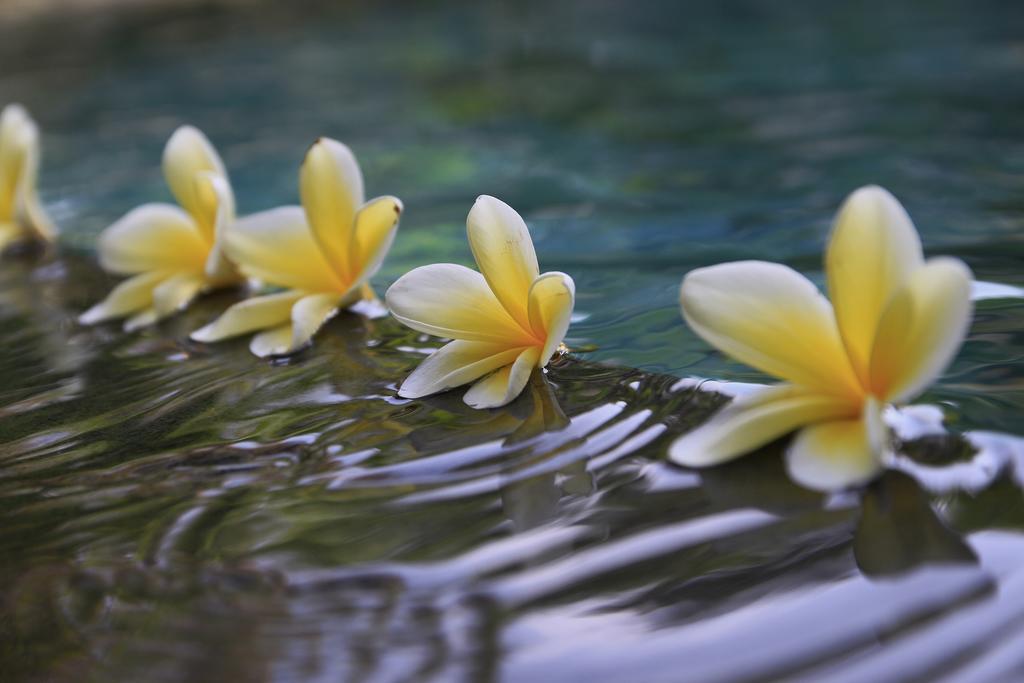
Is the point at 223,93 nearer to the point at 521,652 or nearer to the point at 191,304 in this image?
the point at 191,304

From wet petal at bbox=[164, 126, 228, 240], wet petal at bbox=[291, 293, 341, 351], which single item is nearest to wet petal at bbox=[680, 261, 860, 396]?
wet petal at bbox=[291, 293, 341, 351]

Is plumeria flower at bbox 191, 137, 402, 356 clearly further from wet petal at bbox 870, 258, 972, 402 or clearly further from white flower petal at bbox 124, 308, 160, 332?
wet petal at bbox 870, 258, 972, 402

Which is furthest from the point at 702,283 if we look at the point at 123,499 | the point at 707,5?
the point at 707,5

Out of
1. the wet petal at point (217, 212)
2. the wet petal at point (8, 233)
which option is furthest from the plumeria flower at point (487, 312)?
the wet petal at point (8, 233)

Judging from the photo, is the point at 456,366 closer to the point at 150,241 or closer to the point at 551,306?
the point at 551,306

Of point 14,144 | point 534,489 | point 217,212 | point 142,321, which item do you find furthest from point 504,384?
point 14,144

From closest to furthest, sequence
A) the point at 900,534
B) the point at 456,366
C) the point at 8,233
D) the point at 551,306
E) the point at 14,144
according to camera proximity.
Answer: the point at 900,534
the point at 551,306
the point at 456,366
the point at 14,144
the point at 8,233

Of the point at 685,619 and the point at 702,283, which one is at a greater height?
the point at 702,283
